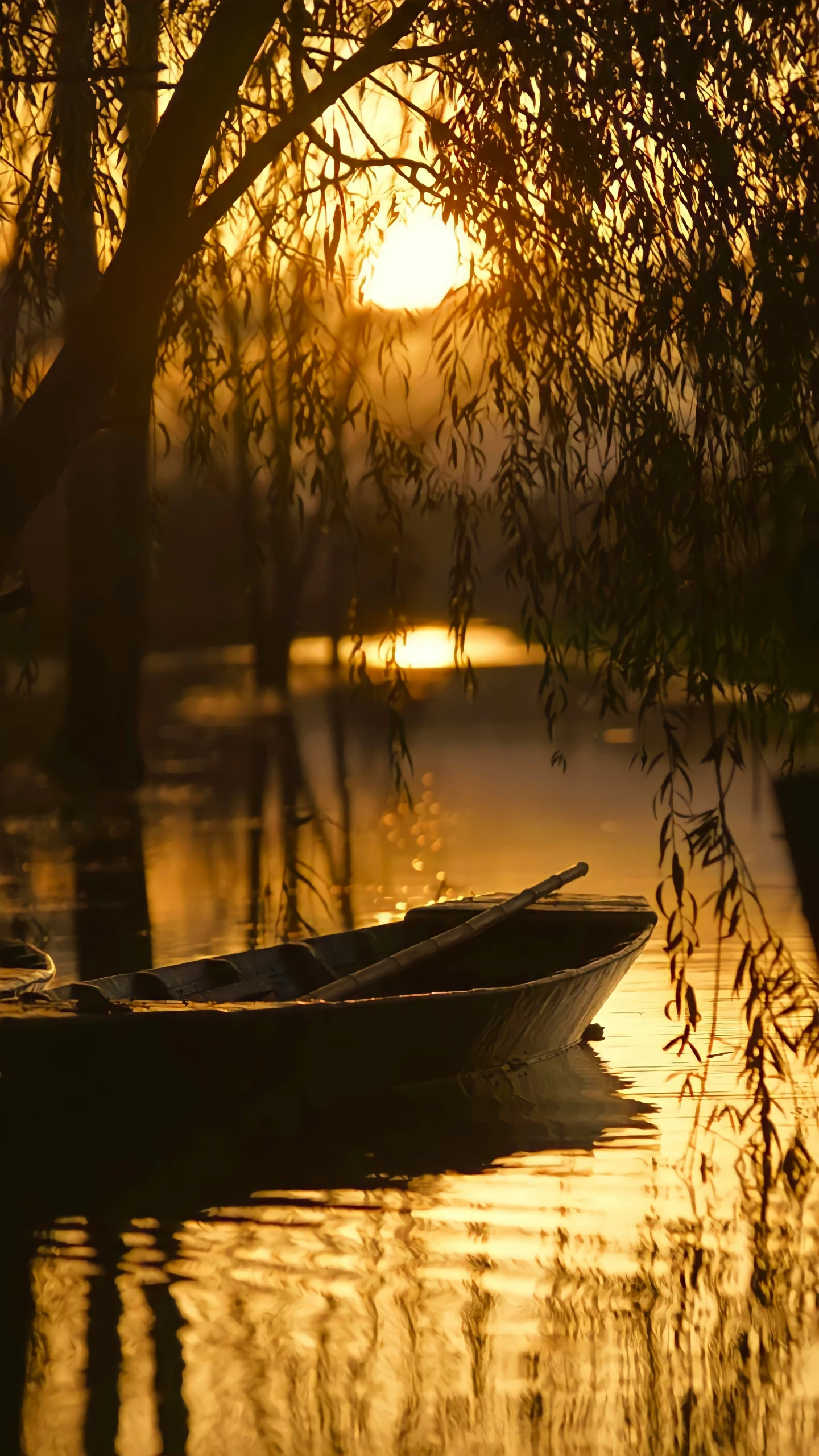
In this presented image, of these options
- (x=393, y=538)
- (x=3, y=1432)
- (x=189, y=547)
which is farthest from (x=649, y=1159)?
(x=189, y=547)

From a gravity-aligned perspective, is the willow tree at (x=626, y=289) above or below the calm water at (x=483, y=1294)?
above

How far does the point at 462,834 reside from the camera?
619 inches

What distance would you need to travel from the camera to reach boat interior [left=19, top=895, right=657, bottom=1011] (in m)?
7.25

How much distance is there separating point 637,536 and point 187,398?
2.16 m

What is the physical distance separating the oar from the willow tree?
2165 millimetres

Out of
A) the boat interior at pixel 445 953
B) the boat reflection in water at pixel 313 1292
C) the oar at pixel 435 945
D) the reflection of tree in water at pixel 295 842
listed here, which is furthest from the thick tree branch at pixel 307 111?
the reflection of tree in water at pixel 295 842

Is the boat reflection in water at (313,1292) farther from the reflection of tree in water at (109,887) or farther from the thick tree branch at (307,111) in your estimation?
the reflection of tree in water at (109,887)

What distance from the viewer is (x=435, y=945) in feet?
24.5

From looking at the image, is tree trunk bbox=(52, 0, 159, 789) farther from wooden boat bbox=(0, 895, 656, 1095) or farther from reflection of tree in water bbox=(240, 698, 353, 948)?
wooden boat bbox=(0, 895, 656, 1095)

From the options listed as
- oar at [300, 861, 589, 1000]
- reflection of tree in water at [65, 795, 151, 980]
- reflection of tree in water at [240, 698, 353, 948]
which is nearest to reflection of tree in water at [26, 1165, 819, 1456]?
oar at [300, 861, 589, 1000]

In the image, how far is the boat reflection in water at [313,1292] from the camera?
4230 millimetres

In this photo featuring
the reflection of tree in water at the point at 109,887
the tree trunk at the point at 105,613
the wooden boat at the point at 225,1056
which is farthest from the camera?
the tree trunk at the point at 105,613

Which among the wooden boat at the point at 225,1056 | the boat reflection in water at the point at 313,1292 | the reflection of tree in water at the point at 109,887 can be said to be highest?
the wooden boat at the point at 225,1056

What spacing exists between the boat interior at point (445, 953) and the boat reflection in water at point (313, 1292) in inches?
30.2
